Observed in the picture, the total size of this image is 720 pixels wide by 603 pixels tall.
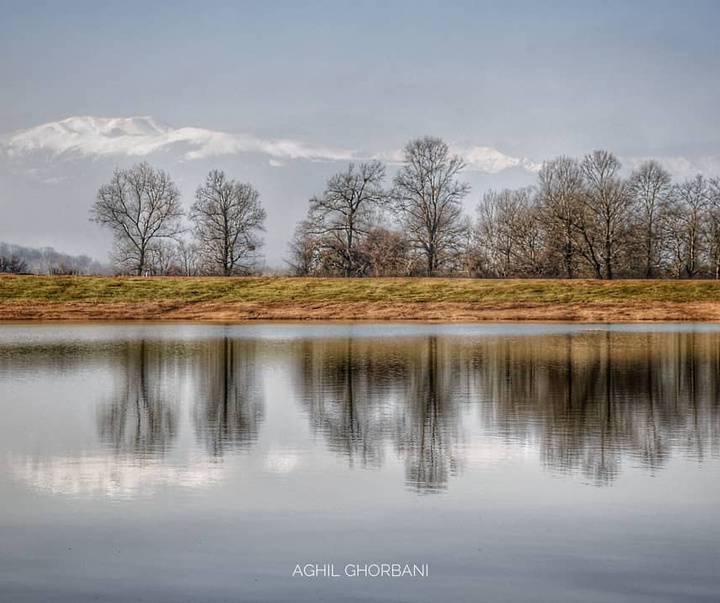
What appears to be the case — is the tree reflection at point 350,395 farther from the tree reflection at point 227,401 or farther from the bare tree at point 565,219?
the bare tree at point 565,219

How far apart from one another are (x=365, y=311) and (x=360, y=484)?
44.6 meters

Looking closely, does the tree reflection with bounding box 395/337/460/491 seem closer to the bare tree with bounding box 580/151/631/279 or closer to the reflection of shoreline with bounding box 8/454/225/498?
the reflection of shoreline with bounding box 8/454/225/498

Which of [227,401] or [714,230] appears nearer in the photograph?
[227,401]

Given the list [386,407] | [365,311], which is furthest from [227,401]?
[365,311]

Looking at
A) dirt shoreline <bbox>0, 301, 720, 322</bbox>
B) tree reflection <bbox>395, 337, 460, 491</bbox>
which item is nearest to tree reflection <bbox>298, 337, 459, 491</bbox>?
tree reflection <bbox>395, 337, 460, 491</bbox>

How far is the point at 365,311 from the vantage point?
5625 cm

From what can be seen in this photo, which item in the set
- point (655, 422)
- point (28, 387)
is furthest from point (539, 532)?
point (28, 387)

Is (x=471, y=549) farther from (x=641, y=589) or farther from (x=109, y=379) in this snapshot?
(x=109, y=379)

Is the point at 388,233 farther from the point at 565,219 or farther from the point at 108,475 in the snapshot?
the point at 108,475

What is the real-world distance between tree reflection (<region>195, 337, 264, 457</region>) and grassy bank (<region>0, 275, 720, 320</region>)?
999 inches

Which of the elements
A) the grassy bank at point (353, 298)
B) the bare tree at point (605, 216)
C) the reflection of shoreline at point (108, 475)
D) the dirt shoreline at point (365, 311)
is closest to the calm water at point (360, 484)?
the reflection of shoreline at point (108, 475)

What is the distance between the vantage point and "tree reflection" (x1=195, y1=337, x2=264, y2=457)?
1507 centimetres

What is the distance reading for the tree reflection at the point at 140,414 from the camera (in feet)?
47.6

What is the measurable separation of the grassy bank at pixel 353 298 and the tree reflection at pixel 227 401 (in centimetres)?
2538
